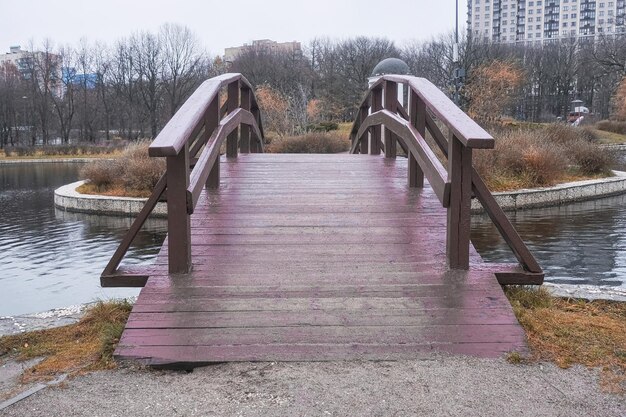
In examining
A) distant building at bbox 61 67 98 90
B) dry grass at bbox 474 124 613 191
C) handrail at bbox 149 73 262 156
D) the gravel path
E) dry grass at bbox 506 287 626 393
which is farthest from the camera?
distant building at bbox 61 67 98 90

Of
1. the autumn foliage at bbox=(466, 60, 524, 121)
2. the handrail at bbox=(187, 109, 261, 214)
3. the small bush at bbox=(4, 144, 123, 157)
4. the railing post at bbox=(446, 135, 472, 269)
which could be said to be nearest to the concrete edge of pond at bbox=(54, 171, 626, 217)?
the handrail at bbox=(187, 109, 261, 214)

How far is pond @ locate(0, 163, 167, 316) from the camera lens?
7227mm

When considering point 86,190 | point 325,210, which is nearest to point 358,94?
point 86,190

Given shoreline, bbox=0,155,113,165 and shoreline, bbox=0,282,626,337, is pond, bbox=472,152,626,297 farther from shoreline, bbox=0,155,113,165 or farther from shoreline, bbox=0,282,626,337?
shoreline, bbox=0,155,113,165

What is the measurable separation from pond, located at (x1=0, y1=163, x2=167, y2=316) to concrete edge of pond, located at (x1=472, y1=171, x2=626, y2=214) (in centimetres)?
714

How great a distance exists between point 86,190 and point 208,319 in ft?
50.6

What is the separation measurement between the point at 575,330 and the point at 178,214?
101 inches

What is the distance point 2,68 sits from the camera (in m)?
77.7

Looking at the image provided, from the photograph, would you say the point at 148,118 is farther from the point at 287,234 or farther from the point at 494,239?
the point at 287,234

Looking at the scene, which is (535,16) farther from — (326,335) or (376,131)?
(326,335)

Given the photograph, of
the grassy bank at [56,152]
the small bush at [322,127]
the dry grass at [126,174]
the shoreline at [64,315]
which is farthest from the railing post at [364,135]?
the grassy bank at [56,152]

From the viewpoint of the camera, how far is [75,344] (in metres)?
3.82

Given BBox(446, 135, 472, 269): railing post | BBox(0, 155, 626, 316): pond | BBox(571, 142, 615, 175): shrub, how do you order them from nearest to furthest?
BBox(446, 135, 472, 269): railing post → BBox(0, 155, 626, 316): pond → BBox(571, 142, 615, 175): shrub

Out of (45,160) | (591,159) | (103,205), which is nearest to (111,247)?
(103,205)
